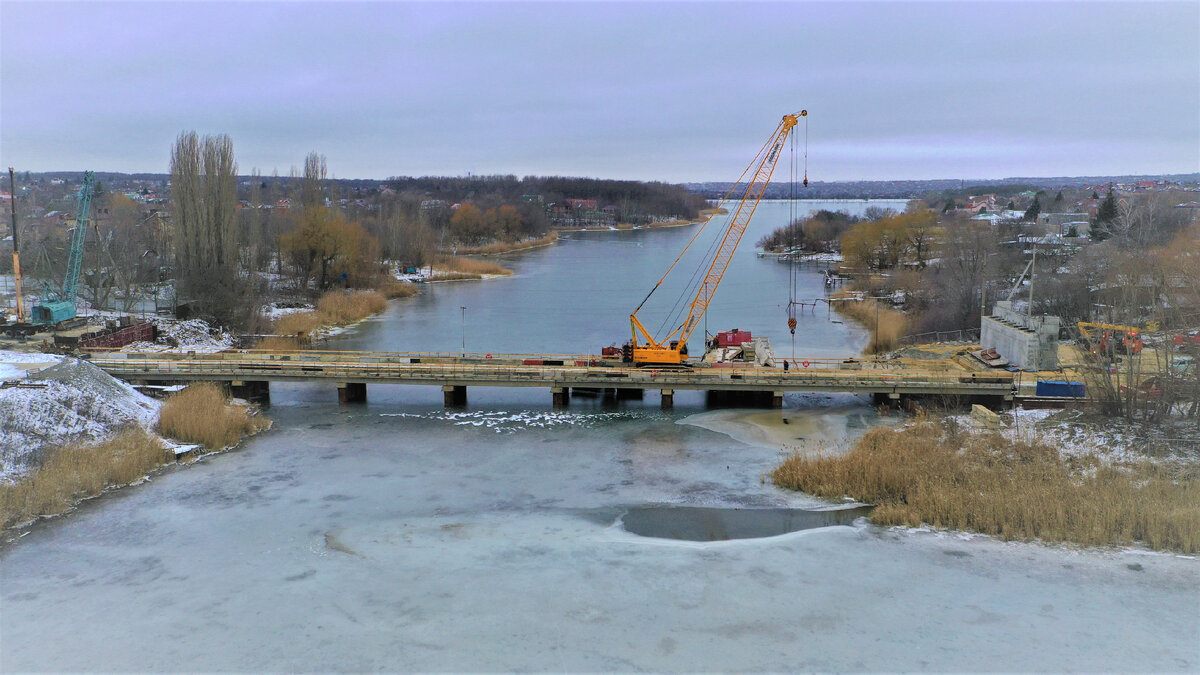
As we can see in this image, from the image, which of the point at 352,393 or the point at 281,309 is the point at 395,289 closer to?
the point at 281,309

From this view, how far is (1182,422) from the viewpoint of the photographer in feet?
76.8

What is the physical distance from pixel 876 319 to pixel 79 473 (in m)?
35.1

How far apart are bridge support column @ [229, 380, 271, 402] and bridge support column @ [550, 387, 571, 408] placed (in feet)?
31.6

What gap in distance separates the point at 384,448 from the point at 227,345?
61.4ft

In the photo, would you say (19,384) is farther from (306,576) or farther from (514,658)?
(514,658)

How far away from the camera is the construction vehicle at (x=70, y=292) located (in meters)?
35.7

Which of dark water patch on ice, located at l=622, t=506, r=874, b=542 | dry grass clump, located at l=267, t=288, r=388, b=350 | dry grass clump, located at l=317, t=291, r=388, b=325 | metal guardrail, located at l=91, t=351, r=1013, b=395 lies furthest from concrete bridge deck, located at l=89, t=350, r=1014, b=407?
dry grass clump, located at l=317, t=291, r=388, b=325

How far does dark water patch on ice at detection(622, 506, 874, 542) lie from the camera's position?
1803 centimetres

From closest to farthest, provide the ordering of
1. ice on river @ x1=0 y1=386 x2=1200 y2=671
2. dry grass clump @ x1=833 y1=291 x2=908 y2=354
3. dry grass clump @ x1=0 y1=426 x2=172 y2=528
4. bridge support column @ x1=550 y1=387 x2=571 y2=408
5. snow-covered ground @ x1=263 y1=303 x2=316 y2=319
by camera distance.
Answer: ice on river @ x1=0 y1=386 x2=1200 y2=671
dry grass clump @ x1=0 y1=426 x2=172 y2=528
bridge support column @ x1=550 y1=387 x2=571 y2=408
dry grass clump @ x1=833 y1=291 x2=908 y2=354
snow-covered ground @ x1=263 y1=303 x2=316 y2=319

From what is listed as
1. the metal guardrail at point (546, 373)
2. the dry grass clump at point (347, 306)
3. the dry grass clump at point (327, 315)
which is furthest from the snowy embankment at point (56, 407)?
the dry grass clump at point (347, 306)

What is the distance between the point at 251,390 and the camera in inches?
1177

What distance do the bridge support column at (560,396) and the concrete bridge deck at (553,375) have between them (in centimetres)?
3

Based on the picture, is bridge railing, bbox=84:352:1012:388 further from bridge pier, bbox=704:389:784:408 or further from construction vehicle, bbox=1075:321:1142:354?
construction vehicle, bbox=1075:321:1142:354

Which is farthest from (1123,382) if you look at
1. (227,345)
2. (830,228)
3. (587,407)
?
(830,228)
